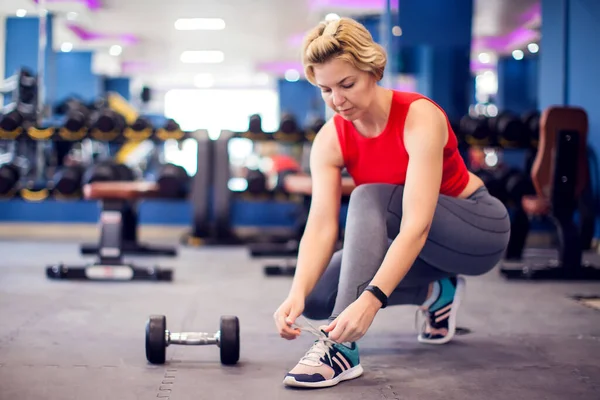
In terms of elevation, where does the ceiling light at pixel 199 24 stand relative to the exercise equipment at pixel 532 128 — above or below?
above

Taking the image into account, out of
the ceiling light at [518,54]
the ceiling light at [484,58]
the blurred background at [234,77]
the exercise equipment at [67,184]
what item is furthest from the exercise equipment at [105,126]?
the ceiling light at [484,58]

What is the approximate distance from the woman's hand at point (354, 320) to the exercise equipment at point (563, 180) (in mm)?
2109

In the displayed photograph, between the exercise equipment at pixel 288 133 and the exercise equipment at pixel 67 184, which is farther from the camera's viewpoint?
the exercise equipment at pixel 288 133

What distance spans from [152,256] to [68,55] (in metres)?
8.55

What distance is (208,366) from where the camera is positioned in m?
1.67

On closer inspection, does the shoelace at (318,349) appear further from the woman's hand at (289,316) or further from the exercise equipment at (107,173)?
the exercise equipment at (107,173)

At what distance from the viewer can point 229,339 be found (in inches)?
64.9

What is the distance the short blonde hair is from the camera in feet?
4.48

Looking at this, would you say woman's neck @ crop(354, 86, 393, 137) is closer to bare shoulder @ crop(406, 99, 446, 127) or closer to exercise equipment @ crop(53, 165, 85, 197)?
bare shoulder @ crop(406, 99, 446, 127)

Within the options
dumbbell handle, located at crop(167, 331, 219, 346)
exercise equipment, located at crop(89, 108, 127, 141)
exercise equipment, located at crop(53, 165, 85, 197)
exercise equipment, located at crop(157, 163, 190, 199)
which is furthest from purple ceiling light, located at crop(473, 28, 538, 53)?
dumbbell handle, located at crop(167, 331, 219, 346)

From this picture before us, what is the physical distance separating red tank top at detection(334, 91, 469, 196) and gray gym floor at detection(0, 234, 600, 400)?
18.4 inches

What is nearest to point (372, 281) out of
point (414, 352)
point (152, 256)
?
point (414, 352)

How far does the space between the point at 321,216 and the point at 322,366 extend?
33 cm

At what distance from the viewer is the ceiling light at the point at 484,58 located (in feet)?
36.5
